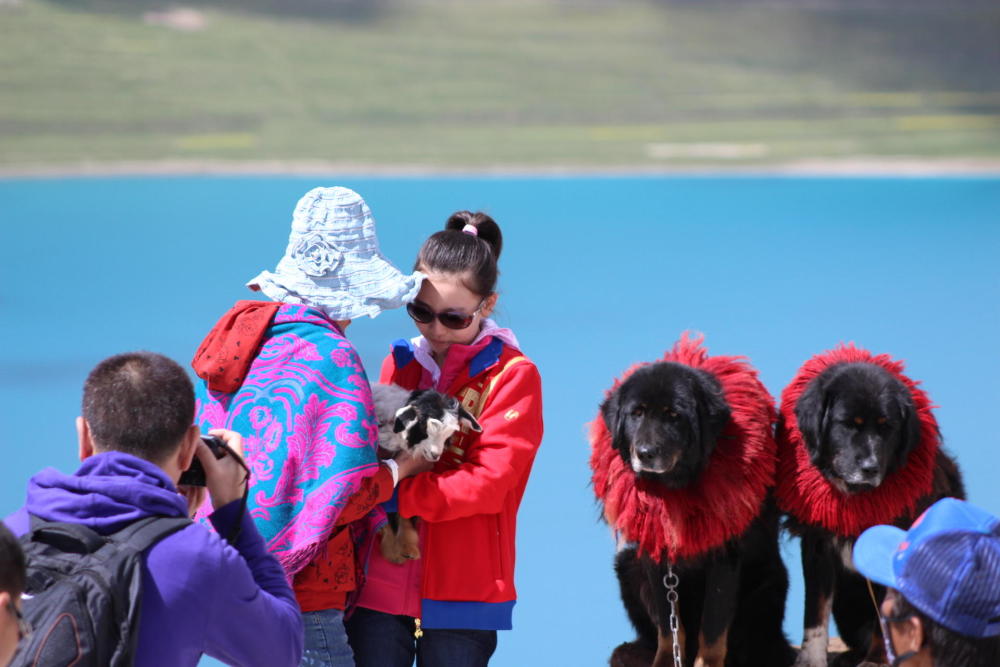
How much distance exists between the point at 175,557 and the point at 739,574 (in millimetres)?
2216

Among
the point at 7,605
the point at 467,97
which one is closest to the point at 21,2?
the point at 467,97

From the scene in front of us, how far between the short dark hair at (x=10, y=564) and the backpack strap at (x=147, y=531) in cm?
20

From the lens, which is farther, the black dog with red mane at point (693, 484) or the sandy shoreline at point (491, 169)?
the sandy shoreline at point (491, 169)

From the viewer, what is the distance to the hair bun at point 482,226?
3.43 m

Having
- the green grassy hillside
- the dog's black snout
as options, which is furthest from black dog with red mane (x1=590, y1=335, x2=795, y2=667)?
the green grassy hillside

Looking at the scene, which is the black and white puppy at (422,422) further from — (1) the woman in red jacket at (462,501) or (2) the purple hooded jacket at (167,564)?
(2) the purple hooded jacket at (167,564)

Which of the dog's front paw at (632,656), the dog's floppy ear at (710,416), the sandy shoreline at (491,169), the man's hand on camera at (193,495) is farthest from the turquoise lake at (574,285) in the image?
the man's hand on camera at (193,495)

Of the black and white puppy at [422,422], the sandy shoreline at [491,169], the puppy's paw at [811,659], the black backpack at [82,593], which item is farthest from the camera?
the sandy shoreline at [491,169]

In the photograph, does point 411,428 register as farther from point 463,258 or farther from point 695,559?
point 695,559

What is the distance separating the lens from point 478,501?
3.07 metres

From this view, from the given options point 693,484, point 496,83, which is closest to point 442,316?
point 693,484

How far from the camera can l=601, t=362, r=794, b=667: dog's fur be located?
3.60 metres

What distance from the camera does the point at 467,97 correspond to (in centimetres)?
2061

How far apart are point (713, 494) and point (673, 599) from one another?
380 millimetres
